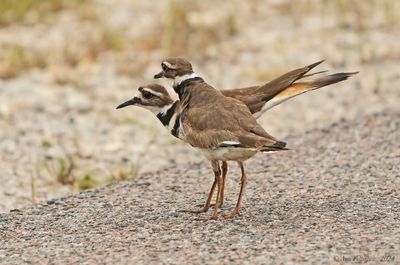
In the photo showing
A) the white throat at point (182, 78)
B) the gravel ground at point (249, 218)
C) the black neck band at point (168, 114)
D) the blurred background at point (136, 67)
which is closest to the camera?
the gravel ground at point (249, 218)

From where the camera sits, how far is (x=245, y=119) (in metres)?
5.69

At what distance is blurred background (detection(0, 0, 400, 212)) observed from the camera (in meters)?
8.55

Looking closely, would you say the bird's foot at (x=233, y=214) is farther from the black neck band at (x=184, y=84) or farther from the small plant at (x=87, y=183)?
the small plant at (x=87, y=183)

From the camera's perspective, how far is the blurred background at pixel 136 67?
337 inches

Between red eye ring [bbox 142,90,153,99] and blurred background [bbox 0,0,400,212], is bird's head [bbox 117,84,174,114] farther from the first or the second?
blurred background [bbox 0,0,400,212]

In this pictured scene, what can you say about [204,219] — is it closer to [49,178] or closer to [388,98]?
[49,178]

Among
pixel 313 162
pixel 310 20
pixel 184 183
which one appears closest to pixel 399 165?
pixel 313 162

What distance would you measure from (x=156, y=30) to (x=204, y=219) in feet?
21.5

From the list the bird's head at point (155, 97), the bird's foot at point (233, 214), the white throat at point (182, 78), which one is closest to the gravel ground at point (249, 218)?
the bird's foot at point (233, 214)

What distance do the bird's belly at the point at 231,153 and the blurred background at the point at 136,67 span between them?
2031mm

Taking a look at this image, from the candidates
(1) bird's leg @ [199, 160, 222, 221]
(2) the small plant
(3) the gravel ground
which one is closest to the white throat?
(1) bird's leg @ [199, 160, 222, 221]

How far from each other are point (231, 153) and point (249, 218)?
0.44 metres

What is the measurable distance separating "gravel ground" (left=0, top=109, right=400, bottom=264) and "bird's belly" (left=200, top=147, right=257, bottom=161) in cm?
39

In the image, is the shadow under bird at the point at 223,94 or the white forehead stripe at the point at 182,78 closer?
the shadow under bird at the point at 223,94
